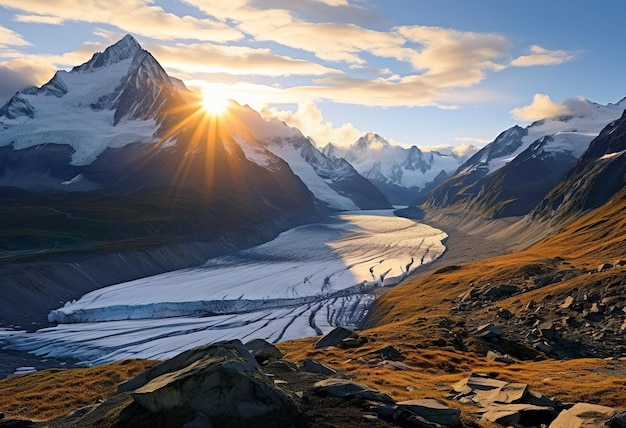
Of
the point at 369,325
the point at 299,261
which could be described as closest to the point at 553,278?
the point at 369,325

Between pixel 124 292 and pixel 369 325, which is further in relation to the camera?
pixel 124 292

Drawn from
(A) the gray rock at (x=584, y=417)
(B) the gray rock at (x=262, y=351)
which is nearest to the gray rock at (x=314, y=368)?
(B) the gray rock at (x=262, y=351)

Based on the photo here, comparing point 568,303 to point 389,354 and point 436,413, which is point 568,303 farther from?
point 436,413

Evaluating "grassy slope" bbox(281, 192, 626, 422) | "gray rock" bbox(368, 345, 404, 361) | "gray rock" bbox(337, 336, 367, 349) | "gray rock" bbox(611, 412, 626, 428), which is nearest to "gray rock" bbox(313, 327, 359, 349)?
"gray rock" bbox(337, 336, 367, 349)

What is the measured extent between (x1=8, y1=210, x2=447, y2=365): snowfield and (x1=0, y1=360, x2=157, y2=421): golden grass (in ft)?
81.2

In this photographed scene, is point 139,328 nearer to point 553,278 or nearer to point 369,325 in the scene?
point 369,325

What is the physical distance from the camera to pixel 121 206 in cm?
18762

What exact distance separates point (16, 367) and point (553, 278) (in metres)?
69.8

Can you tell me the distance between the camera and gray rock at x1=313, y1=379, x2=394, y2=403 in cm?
1861

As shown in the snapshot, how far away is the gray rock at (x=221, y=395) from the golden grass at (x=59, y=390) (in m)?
13.7

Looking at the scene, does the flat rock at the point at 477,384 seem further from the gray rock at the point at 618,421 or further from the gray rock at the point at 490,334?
the gray rock at the point at 490,334

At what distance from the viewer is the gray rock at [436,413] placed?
17.2 metres

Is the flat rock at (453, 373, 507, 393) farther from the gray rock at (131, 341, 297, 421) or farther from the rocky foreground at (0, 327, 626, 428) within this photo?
the gray rock at (131, 341, 297, 421)

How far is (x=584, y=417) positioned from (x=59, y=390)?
31.5 metres
